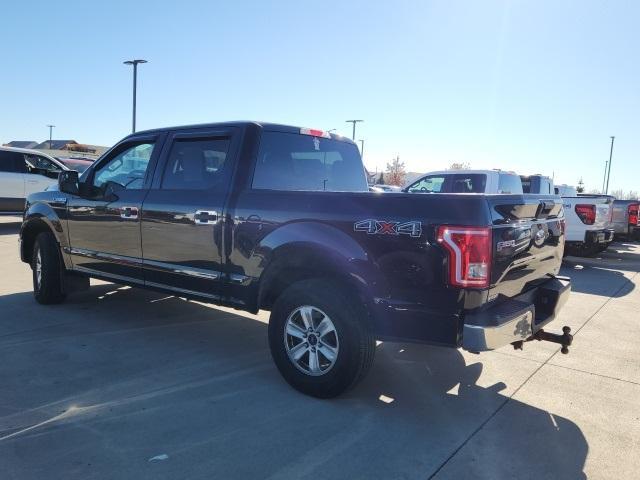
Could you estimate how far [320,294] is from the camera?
361 cm

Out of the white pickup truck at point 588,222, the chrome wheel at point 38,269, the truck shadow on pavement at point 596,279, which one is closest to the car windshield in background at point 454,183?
the white pickup truck at point 588,222

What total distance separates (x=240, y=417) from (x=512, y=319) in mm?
1803

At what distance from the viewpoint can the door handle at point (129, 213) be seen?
16.1ft

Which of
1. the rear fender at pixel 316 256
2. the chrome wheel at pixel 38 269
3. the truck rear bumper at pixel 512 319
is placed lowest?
the chrome wheel at pixel 38 269

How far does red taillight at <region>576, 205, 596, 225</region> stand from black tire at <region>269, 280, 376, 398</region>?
809 cm

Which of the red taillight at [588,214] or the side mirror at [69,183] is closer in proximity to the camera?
the side mirror at [69,183]

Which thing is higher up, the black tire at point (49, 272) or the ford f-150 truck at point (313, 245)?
the ford f-150 truck at point (313, 245)

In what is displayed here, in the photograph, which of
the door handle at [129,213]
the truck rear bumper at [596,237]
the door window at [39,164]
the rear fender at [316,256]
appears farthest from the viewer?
the door window at [39,164]

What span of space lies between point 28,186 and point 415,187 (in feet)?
33.1

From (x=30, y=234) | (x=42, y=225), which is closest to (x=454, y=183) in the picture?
(x=42, y=225)

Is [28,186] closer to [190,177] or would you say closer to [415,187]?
[415,187]

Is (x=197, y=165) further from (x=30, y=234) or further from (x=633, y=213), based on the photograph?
(x=633, y=213)

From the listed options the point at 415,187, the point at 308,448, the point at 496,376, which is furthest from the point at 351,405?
the point at 415,187

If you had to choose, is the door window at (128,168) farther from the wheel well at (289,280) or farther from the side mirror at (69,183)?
the wheel well at (289,280)
